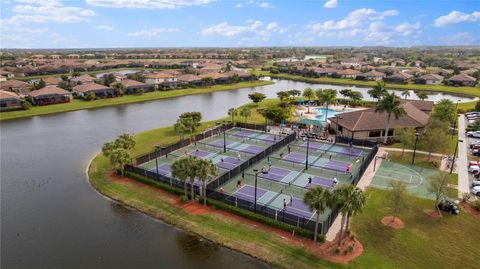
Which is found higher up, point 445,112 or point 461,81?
point 445,112

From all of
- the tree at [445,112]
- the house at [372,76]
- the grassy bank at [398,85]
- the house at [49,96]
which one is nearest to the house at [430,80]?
the grassy bank at [398,85]

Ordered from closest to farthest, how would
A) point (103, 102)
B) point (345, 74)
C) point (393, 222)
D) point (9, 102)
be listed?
point (393, 222)
point (9, 102)
point (103, 102)
point (345, 74)

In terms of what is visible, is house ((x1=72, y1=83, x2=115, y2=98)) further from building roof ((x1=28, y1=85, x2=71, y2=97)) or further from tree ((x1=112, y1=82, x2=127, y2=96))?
building roof ((x1=28, y1=85, x2=71, y2=97))

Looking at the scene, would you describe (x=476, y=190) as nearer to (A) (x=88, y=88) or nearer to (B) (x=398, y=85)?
(A) (x=88, y=88)

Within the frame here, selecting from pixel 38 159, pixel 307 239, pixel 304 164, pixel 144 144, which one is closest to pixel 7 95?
pixel 38 159

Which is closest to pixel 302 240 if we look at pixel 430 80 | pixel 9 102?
pixel 9 102

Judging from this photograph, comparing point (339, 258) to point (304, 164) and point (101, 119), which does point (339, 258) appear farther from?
point (101, 119)

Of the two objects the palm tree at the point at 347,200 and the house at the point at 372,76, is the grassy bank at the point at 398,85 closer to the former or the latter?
the house at the point at 372,76
